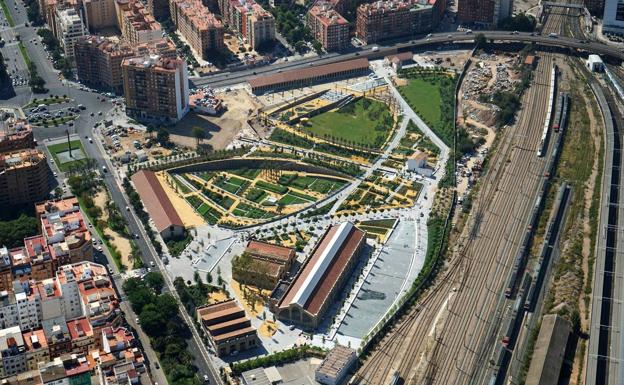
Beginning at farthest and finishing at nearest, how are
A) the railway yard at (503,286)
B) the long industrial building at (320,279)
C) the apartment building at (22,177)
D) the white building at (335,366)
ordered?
the apartment building at (22,177) < the long industrial building at (320,279) < the railway yard at (503,286) < the white building at (335,366)

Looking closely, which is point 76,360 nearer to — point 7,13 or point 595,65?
point 7,13

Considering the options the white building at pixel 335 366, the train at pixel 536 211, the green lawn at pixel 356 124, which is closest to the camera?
the white building at pixel 335 366

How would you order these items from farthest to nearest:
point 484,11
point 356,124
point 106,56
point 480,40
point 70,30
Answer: point 484,11
point 480,40
point 70,30
point 106,56
point 356,124

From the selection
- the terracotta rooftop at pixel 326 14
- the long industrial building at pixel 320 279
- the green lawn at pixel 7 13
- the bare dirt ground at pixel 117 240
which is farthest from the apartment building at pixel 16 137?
the terracotta rooftop at pixel 326 14

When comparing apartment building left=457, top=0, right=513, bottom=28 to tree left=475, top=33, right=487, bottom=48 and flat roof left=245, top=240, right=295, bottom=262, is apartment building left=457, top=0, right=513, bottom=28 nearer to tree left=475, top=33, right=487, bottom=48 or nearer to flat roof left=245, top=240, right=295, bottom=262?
tree left=475, top=33, right=487, bottom=48

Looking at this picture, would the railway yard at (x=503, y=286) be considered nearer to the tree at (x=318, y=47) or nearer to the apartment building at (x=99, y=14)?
the tree at (x=318, y=47)

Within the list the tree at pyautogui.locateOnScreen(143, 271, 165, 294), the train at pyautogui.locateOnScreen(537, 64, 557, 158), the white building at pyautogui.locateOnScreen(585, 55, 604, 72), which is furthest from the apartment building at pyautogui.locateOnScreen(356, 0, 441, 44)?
the tree at pyautogui.locateOnScreen(143, 271, 165, 294)

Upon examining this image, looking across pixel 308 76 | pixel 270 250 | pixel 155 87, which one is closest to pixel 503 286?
pixel 270 250
